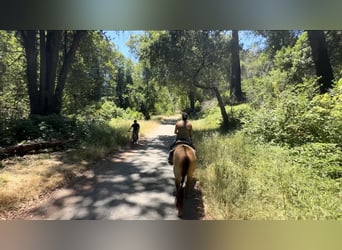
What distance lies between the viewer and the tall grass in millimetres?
3199

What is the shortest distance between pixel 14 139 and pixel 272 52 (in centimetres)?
743

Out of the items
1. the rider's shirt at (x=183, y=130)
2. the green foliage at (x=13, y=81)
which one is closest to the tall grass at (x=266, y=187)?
the rider's shirt at (x=183, y=130)

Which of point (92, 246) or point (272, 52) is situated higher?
point (272, 52)

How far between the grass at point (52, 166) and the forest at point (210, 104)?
0.03m

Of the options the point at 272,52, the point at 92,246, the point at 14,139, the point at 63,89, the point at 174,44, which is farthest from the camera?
the point at 272,52

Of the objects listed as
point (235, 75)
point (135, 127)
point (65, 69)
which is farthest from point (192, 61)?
point (65, 69)

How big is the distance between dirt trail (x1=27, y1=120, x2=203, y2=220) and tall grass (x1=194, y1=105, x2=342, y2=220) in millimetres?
288

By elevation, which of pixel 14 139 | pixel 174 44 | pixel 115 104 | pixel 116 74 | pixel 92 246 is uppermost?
pixel 174 44

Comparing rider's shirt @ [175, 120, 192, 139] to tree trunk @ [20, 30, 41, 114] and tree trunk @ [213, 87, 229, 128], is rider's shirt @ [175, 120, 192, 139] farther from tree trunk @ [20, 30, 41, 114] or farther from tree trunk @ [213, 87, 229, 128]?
tree trunk @ [20, 30, 41, 114]

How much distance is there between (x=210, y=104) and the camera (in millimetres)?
7375
